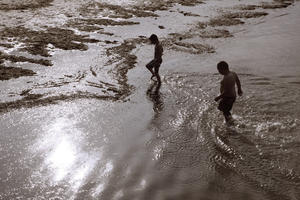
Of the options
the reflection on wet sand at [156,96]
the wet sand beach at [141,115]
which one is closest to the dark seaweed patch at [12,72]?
the wet sand beach at [141,115]

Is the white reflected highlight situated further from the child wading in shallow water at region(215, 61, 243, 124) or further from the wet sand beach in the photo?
the child wading in shallow water at region(215, 61, 243, 124)

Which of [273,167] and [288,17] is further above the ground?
[288,17]

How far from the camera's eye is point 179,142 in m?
6.11

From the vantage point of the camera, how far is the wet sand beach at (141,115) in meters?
5.00

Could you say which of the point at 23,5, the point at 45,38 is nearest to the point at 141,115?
the point at 45,38

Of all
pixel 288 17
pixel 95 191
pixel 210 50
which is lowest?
pixel 95 191

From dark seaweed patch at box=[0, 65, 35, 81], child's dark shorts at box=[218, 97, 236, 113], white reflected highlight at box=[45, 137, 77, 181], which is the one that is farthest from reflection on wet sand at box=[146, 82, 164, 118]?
dark seaweed patch at box=[0, 65, 35, 81]

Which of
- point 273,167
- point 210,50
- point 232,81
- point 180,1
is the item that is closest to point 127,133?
point 232,81

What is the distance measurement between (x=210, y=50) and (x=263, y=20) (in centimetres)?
585

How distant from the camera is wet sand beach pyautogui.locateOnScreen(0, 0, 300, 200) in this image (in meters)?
5.00

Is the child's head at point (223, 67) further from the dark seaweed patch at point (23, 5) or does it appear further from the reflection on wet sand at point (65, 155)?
the dark seaweed patch at point (23, 5)

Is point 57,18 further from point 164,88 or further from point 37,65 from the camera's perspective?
point 164,88

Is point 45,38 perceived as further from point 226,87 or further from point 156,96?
point 226,87

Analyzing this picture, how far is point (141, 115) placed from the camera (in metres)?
7.27
